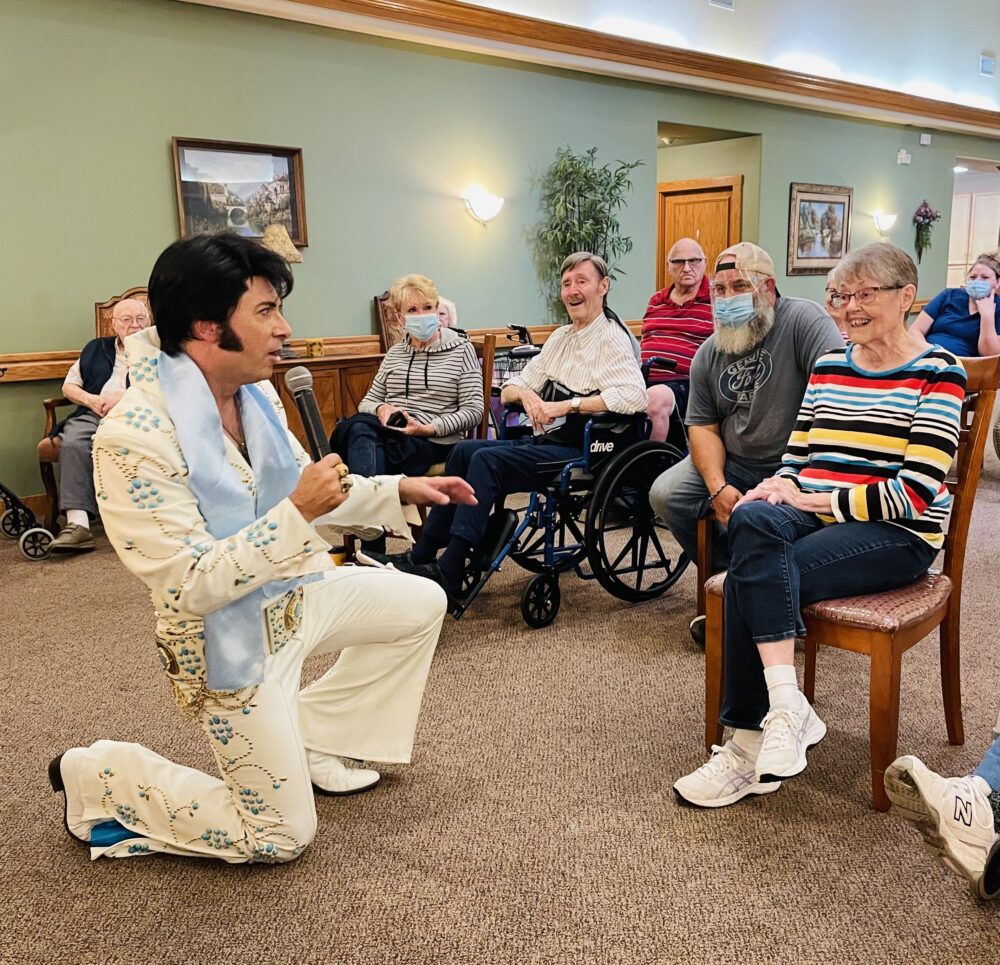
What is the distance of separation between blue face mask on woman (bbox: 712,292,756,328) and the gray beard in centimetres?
2

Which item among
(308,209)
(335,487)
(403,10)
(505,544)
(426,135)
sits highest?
(403,10)

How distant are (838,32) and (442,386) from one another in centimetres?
642

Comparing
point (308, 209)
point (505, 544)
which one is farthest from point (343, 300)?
point (505, 544)

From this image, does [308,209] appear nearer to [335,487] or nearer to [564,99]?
[564,99]

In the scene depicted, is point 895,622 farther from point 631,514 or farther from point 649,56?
point 649,56

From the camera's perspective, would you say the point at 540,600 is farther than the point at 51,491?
No

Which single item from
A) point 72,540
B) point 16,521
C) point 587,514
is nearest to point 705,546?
point 587,514

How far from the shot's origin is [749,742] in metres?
2.04

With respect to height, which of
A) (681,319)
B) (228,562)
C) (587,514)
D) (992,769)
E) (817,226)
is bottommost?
(992,769)

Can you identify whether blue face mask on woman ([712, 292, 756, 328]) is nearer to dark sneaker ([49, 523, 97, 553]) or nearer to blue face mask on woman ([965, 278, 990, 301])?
blue face mask on woman ([965, 278, 990, 301])

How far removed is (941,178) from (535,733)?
9.36m

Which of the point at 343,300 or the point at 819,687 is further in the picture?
the point at 343,300

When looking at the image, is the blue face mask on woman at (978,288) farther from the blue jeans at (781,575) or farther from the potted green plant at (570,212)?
the blue jeans at (781,575)

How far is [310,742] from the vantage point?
6.82ft
